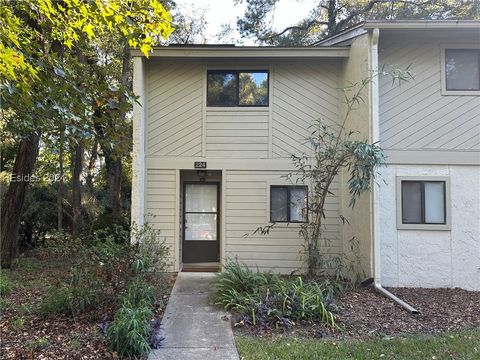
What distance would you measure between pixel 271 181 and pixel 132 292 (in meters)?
4.24

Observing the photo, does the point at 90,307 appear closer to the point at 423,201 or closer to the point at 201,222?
the point at 201,222

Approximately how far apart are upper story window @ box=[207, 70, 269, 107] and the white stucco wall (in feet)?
11.2

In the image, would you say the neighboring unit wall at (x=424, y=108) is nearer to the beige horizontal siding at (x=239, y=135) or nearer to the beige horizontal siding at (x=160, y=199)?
the beige horizontal siding at (x=239, y=135)

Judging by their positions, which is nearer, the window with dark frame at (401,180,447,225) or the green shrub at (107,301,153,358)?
the green shrub at (107,301,153,358)

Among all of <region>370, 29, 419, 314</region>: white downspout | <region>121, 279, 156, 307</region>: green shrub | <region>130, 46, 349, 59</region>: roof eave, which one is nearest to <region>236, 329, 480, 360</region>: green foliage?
<region>121, 279, 156, 307</region>: green shrub

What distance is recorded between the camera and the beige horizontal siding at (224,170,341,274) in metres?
8.65

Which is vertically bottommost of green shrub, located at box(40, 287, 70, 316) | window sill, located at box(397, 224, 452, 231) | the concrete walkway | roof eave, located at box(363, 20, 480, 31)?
the concrete walkway

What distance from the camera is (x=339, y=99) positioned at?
8.83 m

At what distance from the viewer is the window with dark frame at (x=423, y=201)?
308 inches

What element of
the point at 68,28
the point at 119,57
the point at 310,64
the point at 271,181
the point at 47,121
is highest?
the point at 119,57

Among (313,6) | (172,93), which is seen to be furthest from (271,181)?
(313,6)

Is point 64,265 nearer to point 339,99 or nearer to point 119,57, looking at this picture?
point 339,99

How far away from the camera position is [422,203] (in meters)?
7.88

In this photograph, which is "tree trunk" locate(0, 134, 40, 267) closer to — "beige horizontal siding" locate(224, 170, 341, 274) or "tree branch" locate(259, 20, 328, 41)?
"beige horizontal siding" locate(224, 170, 341, 274)
